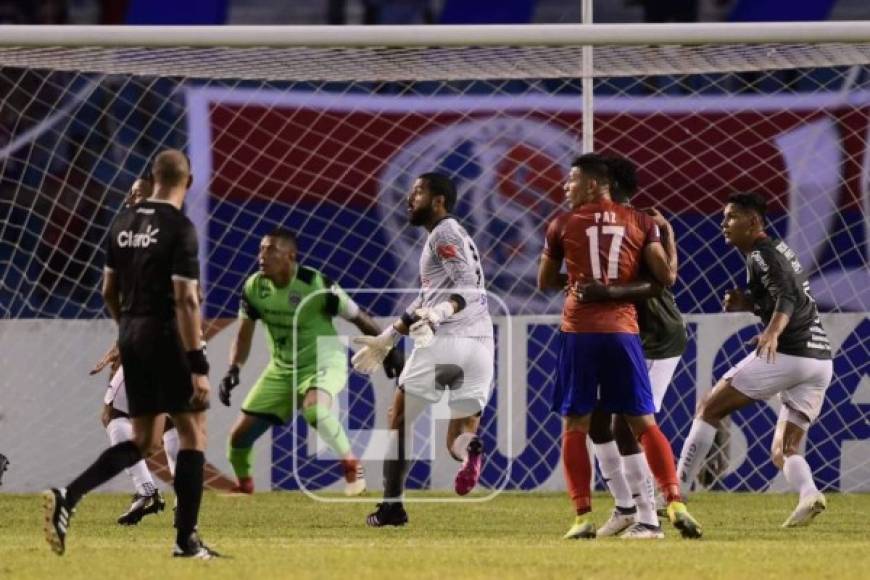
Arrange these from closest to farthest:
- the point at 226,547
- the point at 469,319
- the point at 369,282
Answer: the point at 226,547
the point at 469,319
the point at 369,282

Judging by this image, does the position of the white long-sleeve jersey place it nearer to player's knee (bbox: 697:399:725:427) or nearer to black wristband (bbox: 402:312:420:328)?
black wristband (bbox: 402:312:420:328)

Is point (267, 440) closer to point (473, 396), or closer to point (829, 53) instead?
point (473, 396)

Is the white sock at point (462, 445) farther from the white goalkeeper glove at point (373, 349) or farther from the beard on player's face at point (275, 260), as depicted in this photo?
the beard on player's face at point (275, 260)

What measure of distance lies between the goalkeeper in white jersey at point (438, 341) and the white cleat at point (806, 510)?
6.36 ft

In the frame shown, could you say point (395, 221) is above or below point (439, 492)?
above

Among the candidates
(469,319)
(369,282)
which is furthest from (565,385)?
(369,282)

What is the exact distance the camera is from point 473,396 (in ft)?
38.3

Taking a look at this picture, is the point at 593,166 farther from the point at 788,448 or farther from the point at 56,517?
the point at 56,517

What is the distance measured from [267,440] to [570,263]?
5.13 metres

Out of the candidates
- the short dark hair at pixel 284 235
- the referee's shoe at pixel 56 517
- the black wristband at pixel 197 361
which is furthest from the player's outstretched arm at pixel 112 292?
the short dark hair at pixel 284 235

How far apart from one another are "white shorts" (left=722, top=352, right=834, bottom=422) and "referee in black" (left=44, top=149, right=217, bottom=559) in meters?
4.03

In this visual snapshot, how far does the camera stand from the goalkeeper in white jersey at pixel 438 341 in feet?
36.6

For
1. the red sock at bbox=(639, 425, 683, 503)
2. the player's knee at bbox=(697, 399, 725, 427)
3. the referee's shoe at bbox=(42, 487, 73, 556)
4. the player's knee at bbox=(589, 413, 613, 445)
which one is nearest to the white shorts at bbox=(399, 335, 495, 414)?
the player's knee at bbox=(589, 413, 613, 445)

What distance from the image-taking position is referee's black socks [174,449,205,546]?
8773mm
